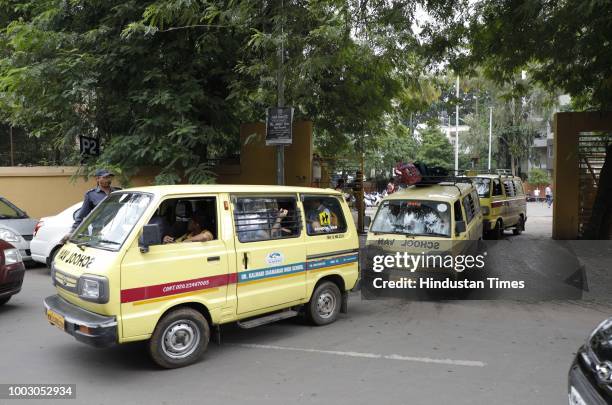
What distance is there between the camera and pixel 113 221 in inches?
202

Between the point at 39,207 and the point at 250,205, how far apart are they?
10.3 m

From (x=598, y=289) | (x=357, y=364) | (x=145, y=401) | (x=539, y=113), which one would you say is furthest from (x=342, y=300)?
(x=539, y=113)

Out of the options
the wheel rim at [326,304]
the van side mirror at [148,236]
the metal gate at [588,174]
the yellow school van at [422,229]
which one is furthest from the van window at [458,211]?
the metal gate at [588,174]

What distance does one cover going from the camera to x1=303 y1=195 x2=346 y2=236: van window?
21.3 ft

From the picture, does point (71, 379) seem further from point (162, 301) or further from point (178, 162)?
point (178, 162)

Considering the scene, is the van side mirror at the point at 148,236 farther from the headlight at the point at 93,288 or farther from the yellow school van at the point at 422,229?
the yellow school van at the point at 422,229

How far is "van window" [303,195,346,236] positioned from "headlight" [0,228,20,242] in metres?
6.48

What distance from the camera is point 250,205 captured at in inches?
229

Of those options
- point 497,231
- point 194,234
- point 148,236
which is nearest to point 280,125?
point 194,234

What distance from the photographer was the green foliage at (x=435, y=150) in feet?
167

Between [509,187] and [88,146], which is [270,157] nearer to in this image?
[88,146]

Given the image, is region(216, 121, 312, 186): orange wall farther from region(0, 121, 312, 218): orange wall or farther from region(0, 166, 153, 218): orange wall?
region(0, 166, 153, 218): orange wall

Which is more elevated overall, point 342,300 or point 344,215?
point 344,215

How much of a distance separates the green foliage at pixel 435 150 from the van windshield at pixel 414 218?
139ft
